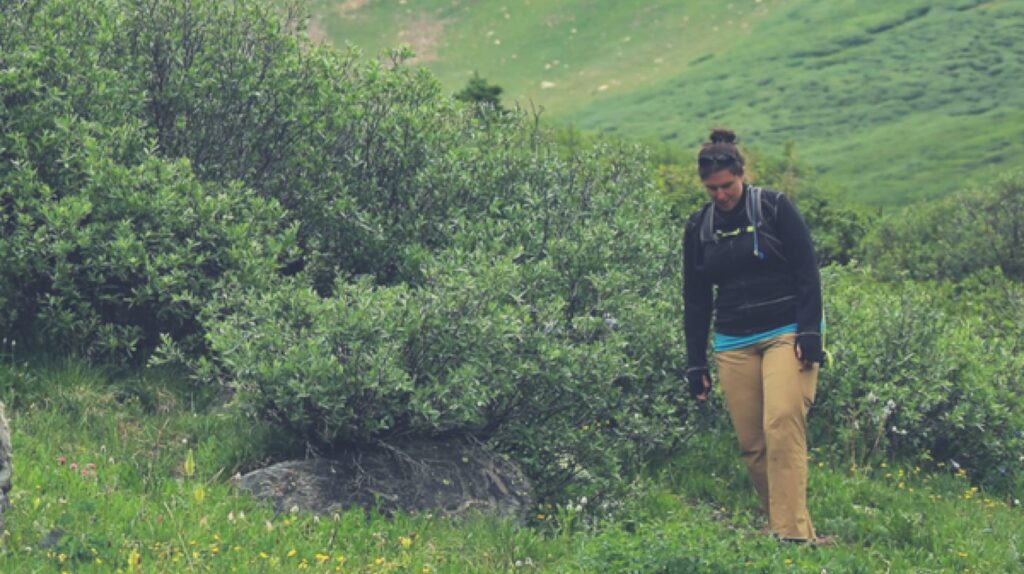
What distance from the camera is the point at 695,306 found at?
8461 mm

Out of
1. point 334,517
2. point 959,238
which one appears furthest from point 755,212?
point 959,238

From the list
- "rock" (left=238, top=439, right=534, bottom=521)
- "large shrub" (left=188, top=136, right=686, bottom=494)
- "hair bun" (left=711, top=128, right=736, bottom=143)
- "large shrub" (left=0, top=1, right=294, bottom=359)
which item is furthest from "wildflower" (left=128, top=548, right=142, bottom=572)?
"hair bun" (left=711, top=128, right=736, bottom=143)

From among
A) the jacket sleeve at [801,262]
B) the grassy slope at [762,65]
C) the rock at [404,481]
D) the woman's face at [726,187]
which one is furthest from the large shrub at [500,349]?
the grassy slope at [762,65]

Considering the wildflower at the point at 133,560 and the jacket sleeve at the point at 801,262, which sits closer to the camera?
the wildflower at the point at 133,560

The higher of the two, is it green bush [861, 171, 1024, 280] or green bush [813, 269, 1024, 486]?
green bush [861, 171, 1024, 280]

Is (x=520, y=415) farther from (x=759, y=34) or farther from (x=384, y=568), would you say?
(x=759, y=34)

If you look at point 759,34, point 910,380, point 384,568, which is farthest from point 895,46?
point 384,568

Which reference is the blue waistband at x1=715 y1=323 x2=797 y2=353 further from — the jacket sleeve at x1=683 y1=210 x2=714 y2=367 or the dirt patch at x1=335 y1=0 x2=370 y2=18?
the dirt patch at x1=335 y1=0 x2=370 y2=18

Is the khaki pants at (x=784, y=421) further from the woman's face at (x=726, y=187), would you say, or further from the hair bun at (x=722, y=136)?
the hair bun at (x=722, y=136)

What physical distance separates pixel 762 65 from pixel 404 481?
62.2m

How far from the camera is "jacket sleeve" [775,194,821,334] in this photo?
25.5 feet

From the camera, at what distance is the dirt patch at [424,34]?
2608 inches

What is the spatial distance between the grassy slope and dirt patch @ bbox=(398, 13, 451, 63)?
0.49 ft

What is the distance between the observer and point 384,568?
6.89 metres
